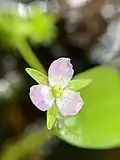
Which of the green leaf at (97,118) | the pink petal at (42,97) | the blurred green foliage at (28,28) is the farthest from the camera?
the blurred green foliage at (28,28)

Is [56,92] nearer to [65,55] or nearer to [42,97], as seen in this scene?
[42,97]

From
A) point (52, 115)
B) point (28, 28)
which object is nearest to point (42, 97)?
point (52, 115)

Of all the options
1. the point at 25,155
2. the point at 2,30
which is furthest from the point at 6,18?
the point at 25,155

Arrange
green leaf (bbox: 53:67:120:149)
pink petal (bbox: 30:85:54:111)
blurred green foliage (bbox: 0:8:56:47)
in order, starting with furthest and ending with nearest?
blurred green foliage (bbox: 0:8:56:47)
green leaf (bbox: 53:67:120:149)
pink petal (bbox: 30:85:54:111)

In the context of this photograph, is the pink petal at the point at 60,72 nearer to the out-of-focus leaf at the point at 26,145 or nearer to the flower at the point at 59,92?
the flower at the point at 59,92

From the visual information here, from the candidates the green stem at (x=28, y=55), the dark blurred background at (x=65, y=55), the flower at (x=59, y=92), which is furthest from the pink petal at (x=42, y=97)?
the dark blurred background at (x=65, y=55)

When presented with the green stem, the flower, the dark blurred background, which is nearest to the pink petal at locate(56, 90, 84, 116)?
the flower

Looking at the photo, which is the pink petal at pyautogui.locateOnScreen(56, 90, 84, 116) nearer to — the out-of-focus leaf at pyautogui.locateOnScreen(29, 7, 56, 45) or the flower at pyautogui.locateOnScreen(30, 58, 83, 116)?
the flower at pyautogui.locateOnScreen(30, 58, 83, 116)
